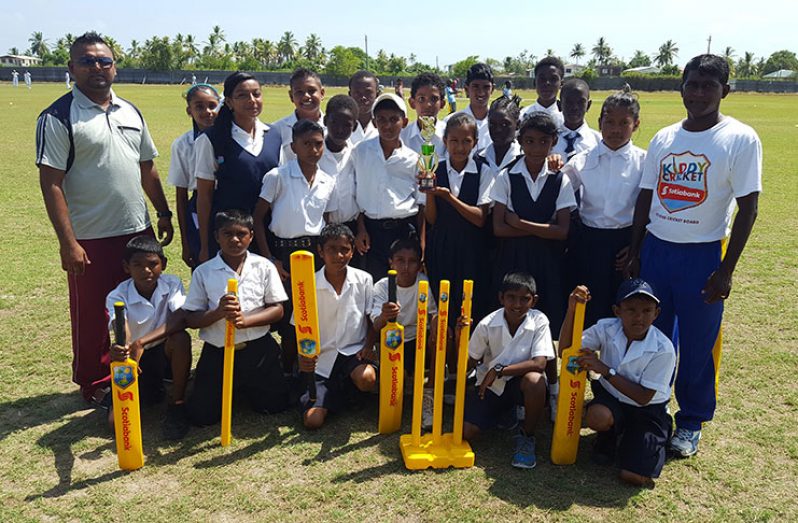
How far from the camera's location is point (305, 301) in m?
3.58

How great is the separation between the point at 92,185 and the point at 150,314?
34.2 inches

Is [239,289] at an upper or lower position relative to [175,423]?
upper

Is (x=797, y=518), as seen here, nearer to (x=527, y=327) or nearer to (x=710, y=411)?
(x=710, y=411)

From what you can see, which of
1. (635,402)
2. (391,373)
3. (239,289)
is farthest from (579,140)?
(239,289)

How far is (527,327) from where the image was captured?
374 cm

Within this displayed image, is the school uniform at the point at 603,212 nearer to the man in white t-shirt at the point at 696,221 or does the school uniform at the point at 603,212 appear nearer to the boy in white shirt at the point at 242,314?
the man in white t-shirt at the point at 696,221

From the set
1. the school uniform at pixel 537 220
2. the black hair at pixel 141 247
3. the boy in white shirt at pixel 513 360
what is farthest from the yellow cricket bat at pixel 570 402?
the black hair at pixel 141 247

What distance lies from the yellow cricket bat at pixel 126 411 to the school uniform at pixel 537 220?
7.59 feet

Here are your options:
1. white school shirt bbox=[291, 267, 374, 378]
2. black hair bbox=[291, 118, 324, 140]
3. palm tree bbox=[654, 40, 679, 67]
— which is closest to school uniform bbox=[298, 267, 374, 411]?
white school shirt bbox=[291, 267, 374, 378]

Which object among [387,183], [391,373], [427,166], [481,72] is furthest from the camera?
[481,72]

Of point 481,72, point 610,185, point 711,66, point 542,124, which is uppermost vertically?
point 481,72

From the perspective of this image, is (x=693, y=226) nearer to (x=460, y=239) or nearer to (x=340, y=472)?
(x=460, y=239)

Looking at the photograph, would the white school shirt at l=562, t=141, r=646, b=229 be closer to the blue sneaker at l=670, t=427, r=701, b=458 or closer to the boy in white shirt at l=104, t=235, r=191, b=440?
the blue sneaker at l=670, t=427, r=701, b=458

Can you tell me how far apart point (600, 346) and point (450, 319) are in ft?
3.92
